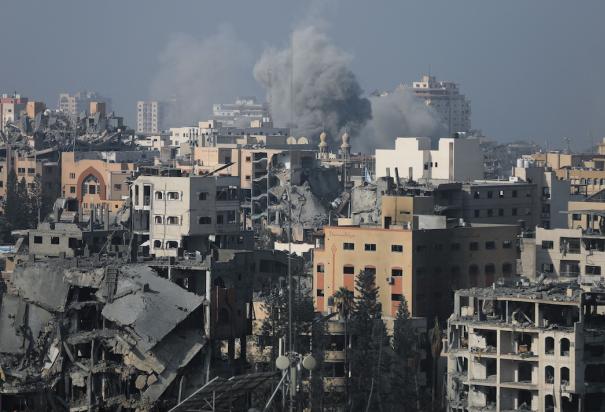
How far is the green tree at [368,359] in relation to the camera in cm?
4506

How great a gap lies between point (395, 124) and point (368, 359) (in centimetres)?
8200

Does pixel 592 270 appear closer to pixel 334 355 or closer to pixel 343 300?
pixel 343 300

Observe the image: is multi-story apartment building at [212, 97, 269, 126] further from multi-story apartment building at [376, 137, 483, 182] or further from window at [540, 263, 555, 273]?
window at [540, 263, 555, 273]

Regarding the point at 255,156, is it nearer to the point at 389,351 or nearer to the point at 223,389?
the point at 389,351

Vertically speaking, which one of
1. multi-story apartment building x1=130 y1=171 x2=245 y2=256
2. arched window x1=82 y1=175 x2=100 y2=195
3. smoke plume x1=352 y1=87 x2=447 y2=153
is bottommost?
multi-story apartment building x1=130 y1=171 x2=245 y2=256

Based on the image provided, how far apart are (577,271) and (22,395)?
15.3 metres

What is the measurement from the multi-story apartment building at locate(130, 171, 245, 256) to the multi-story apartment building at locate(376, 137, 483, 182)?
1252 cm

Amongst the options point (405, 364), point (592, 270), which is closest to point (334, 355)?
point (405, 364)

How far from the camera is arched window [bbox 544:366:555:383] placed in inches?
1630

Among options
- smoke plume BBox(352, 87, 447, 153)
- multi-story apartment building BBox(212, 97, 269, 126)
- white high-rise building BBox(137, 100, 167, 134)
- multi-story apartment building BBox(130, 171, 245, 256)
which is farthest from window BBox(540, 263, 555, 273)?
white high-rise building BBox(137, 100, 167, 134)

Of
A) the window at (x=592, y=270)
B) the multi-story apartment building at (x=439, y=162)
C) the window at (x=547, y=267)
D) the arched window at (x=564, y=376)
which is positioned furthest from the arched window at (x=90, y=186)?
the arched window at (x=564, y=376)

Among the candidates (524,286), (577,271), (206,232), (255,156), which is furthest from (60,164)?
(524,286)

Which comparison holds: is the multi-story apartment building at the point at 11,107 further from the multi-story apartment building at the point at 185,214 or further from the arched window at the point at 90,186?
the multi-story apartment building at the point at 185,214

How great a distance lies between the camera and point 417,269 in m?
50.9
